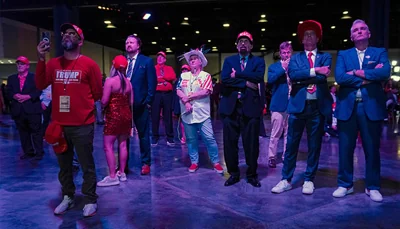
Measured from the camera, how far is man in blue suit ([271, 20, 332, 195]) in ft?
12.1

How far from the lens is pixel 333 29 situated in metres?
20.2

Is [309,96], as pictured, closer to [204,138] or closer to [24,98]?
[204,138]

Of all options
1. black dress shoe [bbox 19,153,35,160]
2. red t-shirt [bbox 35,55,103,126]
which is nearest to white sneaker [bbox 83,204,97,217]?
red t-shirt [bbox 35,55,103,126]

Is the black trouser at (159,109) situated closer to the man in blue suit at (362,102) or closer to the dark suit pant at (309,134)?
the dark suit pant at (309,134)

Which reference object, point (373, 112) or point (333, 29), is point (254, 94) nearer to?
point (373, 112)


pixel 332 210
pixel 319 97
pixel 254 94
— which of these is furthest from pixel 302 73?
pixel 332 210

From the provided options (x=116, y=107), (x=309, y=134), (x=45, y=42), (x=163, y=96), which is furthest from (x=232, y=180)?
(x=163, y=96)

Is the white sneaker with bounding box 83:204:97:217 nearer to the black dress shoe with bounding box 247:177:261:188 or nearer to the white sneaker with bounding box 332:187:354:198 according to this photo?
the black dress shoe with bounding box 247:177:261:188

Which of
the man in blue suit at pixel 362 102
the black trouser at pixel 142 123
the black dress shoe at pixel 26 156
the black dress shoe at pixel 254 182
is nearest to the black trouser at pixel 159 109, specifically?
the black dress shoe at pixel 26 156

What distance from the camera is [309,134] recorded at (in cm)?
381

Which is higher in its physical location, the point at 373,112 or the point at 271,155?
the point at 373,112

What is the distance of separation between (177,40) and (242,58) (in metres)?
20.4

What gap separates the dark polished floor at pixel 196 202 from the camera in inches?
118

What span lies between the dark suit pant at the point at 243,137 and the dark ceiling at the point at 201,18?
829 cm
